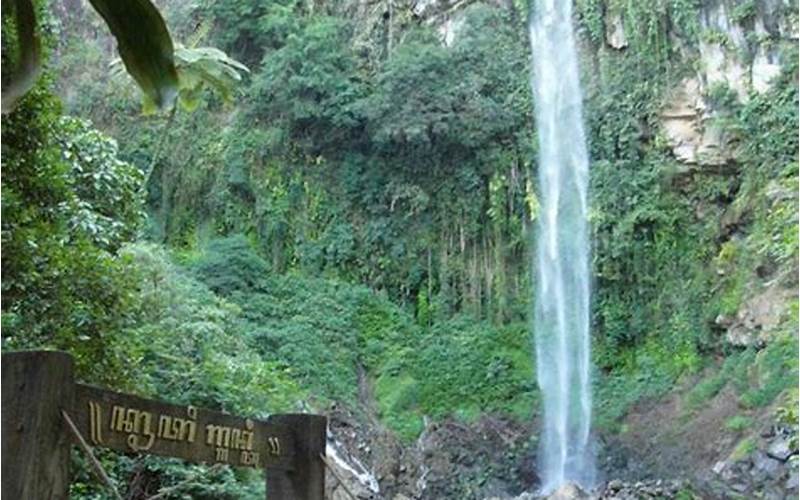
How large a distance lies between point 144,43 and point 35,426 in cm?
103

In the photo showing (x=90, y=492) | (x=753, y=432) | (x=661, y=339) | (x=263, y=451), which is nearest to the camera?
(x=263, y=451)

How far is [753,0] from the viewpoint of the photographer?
16344 mm

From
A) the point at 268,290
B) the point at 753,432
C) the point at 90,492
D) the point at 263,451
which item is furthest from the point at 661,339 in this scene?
the point at 263,451

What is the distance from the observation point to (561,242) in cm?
1736

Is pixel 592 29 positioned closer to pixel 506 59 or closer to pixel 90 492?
pixel 506 59

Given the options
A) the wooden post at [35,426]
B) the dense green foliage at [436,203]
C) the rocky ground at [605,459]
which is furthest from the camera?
the dense green foliage at [436,203]

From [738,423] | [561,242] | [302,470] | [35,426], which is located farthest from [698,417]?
[35,426]

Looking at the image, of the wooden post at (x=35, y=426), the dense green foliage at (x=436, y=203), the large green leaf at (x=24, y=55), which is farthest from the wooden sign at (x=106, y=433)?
the dense green foliage at (x=436, y=203)

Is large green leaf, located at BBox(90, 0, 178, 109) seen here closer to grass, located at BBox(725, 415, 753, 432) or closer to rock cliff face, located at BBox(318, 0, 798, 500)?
rock cliff face, located at BBox(318, 0, 798, 500)

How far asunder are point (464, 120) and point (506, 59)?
4.71 feet

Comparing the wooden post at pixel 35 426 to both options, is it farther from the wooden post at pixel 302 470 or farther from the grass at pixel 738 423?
the grass at pixel 738 423

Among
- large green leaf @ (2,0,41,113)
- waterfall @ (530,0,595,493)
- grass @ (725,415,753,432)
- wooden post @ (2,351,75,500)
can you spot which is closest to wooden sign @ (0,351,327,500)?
wooden post @ (2,351,75,500)

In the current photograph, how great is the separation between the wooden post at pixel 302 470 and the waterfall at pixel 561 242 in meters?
12.2

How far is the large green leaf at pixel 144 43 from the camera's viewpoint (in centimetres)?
241
